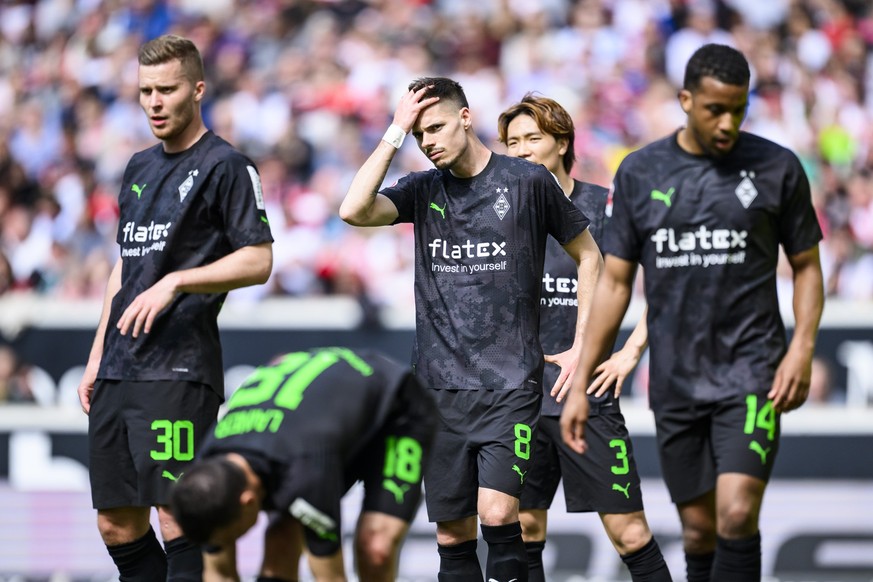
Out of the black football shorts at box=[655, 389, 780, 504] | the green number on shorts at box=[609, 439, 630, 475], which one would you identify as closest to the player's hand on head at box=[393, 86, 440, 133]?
the black football shorts at box=[655, 389, 780, 504]

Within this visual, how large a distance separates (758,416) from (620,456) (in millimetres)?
1677

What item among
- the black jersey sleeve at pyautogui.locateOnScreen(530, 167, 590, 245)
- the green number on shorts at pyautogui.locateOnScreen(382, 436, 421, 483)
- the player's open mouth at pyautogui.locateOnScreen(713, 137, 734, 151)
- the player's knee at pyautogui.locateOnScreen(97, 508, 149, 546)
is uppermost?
the player's open mouth at pyautogui.locateOnScreen(713, 137, 734, 151)

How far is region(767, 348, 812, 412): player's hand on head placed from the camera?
17.9 ft

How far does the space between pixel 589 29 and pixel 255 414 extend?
10.7m

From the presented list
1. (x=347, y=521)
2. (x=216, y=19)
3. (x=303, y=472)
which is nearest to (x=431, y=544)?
(x=347, y=521)

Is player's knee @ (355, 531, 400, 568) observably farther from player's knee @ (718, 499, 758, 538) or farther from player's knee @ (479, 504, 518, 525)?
player's knee @ (718, 499, 758, 538)

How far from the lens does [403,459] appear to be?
5285 mm

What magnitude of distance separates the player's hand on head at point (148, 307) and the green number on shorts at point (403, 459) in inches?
52.6

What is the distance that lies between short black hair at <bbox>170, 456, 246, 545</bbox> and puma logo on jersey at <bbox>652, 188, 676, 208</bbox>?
223 cm

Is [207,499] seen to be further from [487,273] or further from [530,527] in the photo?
[530,527]

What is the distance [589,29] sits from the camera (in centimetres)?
1472

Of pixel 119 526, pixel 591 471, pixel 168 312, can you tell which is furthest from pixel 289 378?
pixel 591 471

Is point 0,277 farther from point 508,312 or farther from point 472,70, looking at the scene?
point 508,312

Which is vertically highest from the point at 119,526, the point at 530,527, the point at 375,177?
the point at 375,177
